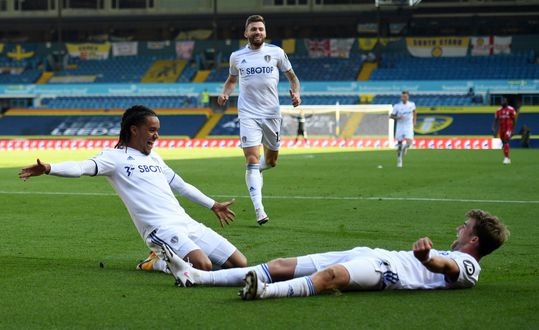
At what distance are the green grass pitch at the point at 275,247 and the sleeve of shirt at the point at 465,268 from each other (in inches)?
3.6

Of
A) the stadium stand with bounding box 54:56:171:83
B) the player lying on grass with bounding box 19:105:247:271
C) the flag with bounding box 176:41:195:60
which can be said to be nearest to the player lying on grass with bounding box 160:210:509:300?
the player lying on grass with bounding box 19:105:247:271

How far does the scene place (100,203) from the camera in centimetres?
1514

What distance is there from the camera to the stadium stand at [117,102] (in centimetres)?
5788

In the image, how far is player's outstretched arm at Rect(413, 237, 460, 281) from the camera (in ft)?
20.1

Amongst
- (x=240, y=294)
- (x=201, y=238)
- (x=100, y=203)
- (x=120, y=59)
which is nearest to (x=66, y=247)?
(x=201, y=238)

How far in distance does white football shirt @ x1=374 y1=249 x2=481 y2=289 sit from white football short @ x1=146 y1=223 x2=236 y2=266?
147 cm

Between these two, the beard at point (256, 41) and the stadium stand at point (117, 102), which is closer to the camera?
the beard at point (256, 41)

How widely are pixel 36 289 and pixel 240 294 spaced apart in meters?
1.63

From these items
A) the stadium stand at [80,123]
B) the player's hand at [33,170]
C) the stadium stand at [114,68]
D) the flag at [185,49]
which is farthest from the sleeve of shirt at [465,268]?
the flag at [185,49]

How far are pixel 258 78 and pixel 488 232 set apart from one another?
6652mm

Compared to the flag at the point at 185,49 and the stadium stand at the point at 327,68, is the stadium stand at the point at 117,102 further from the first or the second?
the stadium stand at the point at 327,68

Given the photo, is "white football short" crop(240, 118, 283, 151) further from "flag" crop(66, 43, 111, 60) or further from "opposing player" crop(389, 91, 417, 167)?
"flag" crop(66, 43, 111, 60)

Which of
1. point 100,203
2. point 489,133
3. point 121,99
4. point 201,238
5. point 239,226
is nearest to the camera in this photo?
point 201,238

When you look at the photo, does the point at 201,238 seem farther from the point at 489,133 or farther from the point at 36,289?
the point at 489,133
